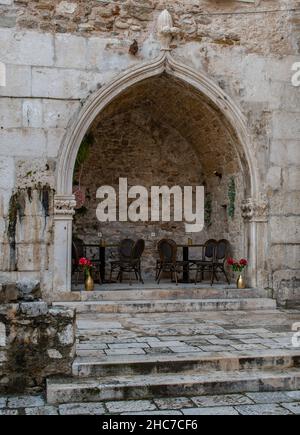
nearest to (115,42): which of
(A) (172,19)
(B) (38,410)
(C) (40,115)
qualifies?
(A) (172,19)

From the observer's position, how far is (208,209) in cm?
1088

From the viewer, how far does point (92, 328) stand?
6.55 meters

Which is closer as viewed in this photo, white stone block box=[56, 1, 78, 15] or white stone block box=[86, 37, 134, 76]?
white stone block box=[56, 1, 78, 15]

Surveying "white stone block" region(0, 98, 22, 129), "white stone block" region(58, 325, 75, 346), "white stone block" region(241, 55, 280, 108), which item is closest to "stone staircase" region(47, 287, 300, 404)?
"white stone block" region(58, 325, 75, 346)

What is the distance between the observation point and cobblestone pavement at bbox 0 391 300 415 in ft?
13.5

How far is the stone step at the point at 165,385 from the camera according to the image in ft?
14.5

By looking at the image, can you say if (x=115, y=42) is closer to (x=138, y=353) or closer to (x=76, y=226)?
(x=76, y=226)

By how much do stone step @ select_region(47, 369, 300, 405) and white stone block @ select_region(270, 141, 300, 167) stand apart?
4.47m

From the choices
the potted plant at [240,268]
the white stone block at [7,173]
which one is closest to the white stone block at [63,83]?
the white stone block at [7,173]

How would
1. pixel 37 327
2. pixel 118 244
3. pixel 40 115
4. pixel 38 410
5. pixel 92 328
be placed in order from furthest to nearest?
1. pixel 118 244
2. pixel 40 115
3. pixel 92 328
4. pixel 37 327
5. pixel 38 410

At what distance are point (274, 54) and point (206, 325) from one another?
451 cm
